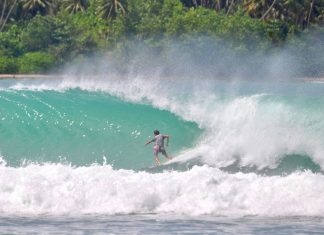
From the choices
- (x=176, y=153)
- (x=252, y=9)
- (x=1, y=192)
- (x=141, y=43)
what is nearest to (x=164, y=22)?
(x=141, y=43)

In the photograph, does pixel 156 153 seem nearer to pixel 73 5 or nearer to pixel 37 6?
pixel 37 6

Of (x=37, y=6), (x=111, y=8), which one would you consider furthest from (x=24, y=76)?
(x=37, y=6)

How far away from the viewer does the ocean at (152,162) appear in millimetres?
22484

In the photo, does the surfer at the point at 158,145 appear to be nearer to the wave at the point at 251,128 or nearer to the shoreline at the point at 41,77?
the wave at the point at 251,128

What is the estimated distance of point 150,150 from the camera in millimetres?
30109

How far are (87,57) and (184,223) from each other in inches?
2227

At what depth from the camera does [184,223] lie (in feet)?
71.5

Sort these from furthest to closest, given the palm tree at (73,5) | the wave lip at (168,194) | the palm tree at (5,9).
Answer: the palm tree at (73,5)
the palm tree at (5,9)
the wave lip at (168,194)

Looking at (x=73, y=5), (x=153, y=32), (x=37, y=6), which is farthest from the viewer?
(x=73, y=5)

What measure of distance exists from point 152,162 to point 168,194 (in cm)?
534

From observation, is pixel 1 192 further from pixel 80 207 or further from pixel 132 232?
pixel 132 232

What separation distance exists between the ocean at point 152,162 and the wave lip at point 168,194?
0.08ft

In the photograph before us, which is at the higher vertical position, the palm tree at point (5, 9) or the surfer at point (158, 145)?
the palm tree at point (5, 9)

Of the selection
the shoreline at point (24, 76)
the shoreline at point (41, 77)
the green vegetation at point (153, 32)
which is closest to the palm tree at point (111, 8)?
the green vegetation at point (153, 32)
